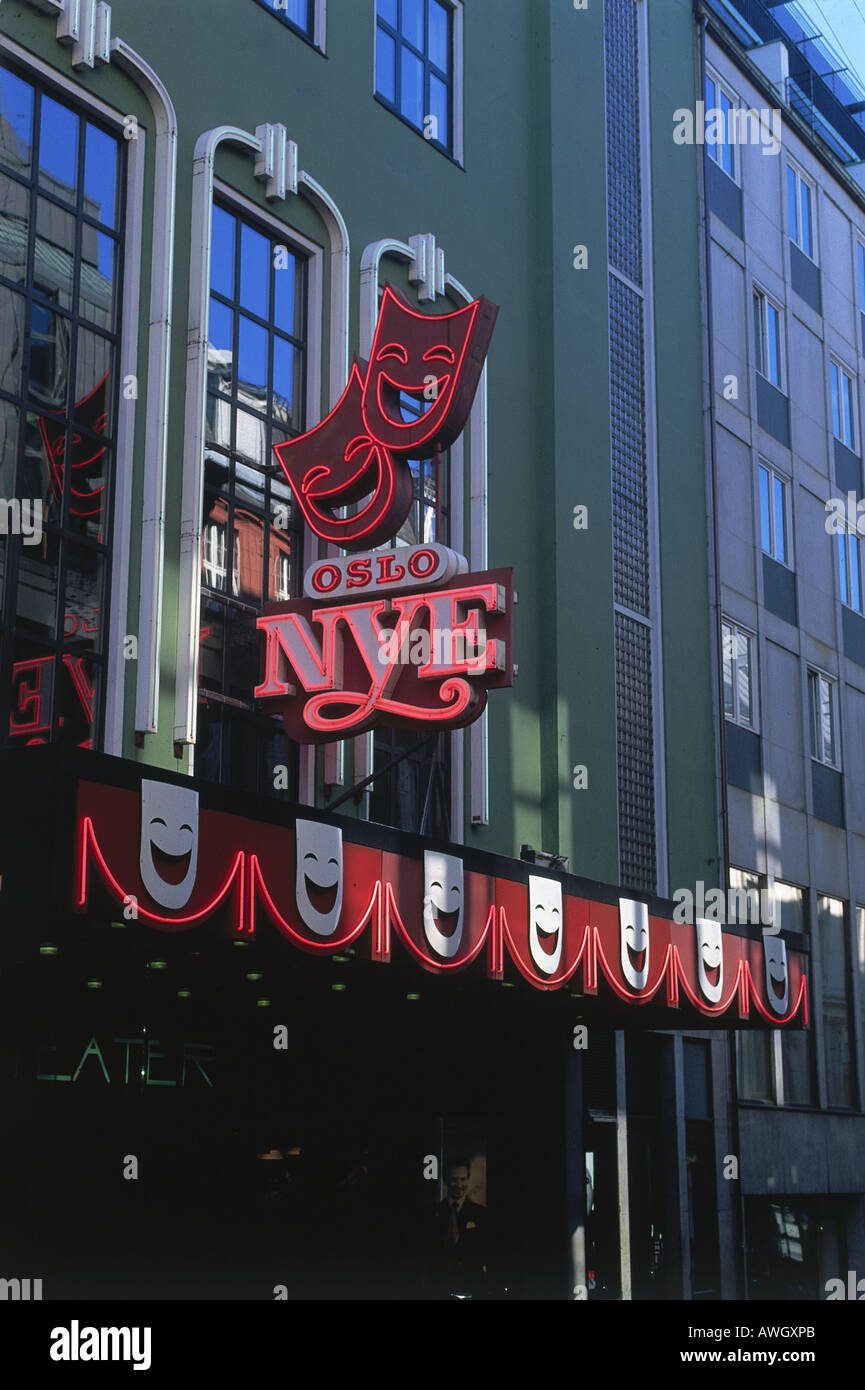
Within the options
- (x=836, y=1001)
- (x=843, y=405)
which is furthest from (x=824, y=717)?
(x=843, y=405)

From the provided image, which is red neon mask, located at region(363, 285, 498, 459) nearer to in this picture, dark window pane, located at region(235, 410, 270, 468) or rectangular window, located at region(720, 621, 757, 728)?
dark window pane, located at region(235, 410, 270, 468)

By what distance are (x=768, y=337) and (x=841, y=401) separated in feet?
14.1

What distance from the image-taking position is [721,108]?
104ft

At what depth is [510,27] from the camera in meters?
24.6

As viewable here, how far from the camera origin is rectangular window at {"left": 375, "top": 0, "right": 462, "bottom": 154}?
71.1 feet

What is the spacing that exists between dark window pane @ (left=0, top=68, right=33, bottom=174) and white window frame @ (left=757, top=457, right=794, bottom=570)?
58.4 ft

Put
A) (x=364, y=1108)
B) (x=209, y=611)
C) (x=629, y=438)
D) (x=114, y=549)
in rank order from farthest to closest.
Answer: (x=629, y=438) < (x=364, y=1108) < (x=209, y=611) < (x=114, y=549)

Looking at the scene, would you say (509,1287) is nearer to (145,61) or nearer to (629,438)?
(629,438)

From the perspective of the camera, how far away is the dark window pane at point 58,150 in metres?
16.2

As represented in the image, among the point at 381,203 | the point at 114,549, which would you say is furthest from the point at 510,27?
the point at 114,549

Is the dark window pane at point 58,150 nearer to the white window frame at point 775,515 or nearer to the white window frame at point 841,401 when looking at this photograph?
the white window frame at point 775,515
